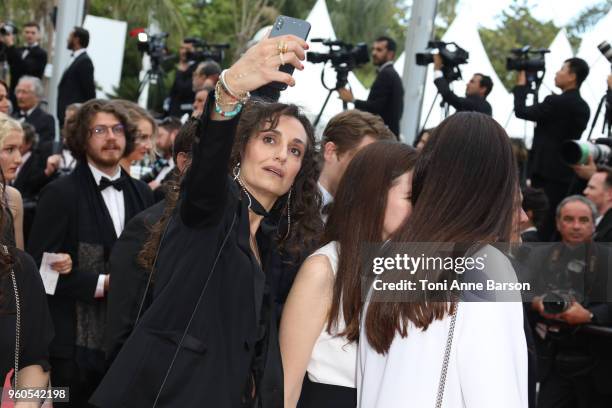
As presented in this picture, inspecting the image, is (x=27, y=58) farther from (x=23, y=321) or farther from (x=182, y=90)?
(x=23, y=321)

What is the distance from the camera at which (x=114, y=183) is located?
4.86 metres

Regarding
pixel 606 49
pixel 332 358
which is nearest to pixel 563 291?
pixel 606 49

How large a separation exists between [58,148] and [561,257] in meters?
4.49

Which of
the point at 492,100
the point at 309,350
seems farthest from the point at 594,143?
the point at 492,100

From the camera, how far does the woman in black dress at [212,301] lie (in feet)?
7.19

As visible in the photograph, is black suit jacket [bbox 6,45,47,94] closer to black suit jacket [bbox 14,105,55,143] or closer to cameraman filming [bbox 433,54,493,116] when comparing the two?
black suit jacket [bbox 14,105,55,143]

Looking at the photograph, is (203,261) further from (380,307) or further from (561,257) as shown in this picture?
(561,257)

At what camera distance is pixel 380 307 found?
2.44m

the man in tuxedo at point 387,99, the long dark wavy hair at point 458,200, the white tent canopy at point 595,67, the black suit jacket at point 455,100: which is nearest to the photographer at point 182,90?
the man in tuxedo at point 387,99

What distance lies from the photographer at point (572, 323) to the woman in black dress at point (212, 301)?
9.54ft

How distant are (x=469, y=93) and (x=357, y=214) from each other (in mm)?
5665

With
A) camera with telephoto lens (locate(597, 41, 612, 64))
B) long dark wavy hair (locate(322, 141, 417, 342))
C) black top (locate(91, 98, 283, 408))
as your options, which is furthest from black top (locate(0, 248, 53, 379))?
camera with telephoto lens (locate(597, 41, 612, 64))

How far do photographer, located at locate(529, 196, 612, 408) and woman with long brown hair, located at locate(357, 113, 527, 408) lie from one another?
2877mm

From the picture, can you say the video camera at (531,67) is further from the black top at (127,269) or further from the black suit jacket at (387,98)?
the black top at (127,269)
